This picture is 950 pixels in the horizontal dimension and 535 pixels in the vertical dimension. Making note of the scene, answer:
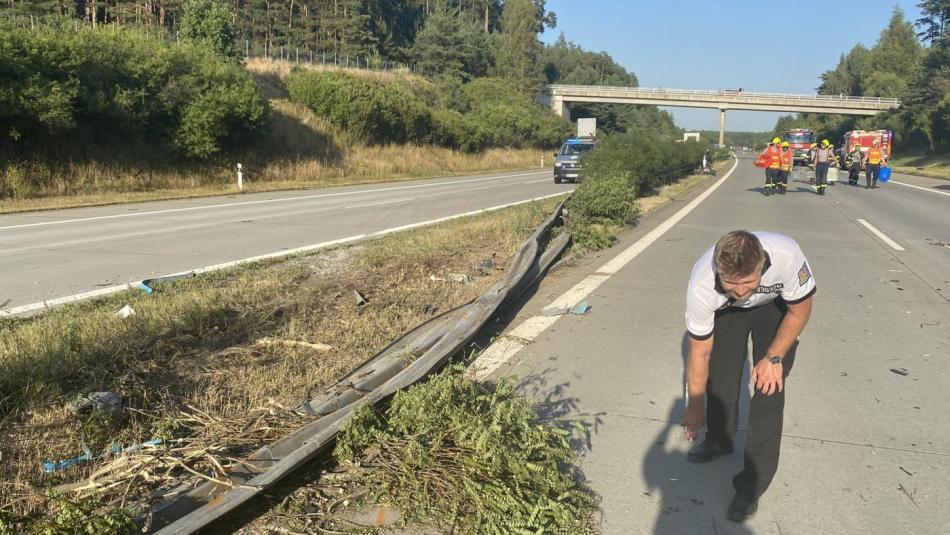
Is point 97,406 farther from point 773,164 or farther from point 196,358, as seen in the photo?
point 773,164

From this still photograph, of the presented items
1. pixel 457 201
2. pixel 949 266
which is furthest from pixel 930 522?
pixel 457 201

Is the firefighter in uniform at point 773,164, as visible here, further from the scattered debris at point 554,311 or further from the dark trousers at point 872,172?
the scattered debris at point 554,311

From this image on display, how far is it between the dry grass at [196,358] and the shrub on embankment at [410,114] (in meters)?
29.4

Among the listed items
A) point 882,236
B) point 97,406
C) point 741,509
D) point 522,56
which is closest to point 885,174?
point 882,236

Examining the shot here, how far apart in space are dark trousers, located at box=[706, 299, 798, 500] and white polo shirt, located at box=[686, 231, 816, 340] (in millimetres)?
223

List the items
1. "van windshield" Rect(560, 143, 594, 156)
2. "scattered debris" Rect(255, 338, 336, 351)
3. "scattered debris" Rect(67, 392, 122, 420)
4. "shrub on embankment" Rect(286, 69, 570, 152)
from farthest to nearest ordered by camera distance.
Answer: "shrub on embankment" Rect(286, 69, 570, 152), "van windshield" Rect(560, 143, 594, 156), "scattered debris" Rect(255, 338, 336, 351), "scattered debris" Rect(67, 392, 122, 420)

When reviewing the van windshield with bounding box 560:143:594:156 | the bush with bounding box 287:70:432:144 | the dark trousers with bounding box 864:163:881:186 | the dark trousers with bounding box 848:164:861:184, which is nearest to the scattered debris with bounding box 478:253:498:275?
the van windshield with bounding box 560:143:594:156

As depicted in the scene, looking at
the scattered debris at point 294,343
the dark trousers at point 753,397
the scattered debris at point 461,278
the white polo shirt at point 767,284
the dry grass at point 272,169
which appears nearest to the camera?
the white polo shirt at point 767,284

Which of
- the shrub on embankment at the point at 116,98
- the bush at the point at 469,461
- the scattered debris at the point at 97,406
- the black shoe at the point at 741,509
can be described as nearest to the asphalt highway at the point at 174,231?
the scattered debris at the point at 97,406

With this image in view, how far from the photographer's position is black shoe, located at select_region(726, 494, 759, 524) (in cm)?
316

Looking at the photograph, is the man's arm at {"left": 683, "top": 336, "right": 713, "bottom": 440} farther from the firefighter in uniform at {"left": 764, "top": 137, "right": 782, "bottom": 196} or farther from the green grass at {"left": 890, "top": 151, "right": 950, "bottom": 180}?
the green grass at {"left": 890, "top": 151, "right": 950, "bottom": 180}

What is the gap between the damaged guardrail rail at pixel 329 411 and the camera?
111 inches

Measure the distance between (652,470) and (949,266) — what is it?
824 cm

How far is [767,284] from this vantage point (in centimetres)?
316
